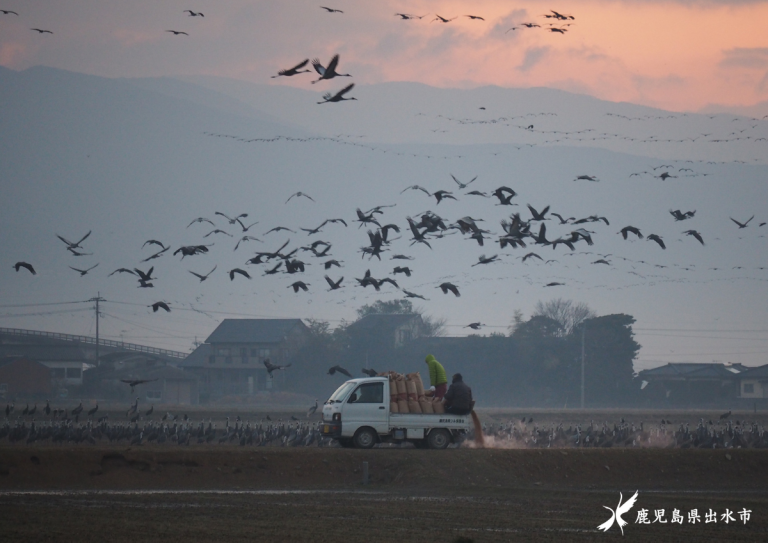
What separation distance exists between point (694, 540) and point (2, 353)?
11497 cm

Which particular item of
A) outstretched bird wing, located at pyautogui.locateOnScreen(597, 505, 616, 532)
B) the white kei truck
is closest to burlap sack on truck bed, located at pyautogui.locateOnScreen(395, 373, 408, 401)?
the white kei truck

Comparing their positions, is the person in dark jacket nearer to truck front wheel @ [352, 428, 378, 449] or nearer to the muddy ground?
the muddy ground

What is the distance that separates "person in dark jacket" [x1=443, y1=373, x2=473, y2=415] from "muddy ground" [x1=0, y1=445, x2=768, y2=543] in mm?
1515

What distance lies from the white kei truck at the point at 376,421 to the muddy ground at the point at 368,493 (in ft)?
2.77

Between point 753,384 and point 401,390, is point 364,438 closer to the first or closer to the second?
point 401,390

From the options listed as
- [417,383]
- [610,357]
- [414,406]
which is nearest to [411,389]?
[417,383]

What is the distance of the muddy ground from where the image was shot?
58.2 feet

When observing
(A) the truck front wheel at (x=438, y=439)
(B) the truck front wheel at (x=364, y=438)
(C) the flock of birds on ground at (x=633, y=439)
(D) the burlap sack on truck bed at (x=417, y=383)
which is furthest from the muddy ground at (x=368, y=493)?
(C) the flock of birds on ground at (x=633, y=439)

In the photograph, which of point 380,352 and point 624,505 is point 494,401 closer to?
point 380,352

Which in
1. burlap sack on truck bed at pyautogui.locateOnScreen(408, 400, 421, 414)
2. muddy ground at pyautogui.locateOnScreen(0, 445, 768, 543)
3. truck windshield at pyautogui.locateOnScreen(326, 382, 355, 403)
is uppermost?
truck windshield at pyautogui.locateOnScreen(326, 382, 355, 403)

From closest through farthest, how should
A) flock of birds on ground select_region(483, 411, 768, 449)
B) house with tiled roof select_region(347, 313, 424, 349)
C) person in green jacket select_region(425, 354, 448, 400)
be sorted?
person in green jacket select_region(425, 354, 448, 400)
flock of birds on ground select_region(483, 411, 768, 449)
house with tiled roof select_region(347, 313, 424, 349)

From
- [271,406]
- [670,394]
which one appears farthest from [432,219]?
[670,394]

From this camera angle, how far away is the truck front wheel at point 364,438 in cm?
2783

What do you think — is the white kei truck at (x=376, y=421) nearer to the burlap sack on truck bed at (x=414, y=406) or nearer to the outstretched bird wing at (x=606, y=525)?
the burlap sack on truck bed at (x=414, y=406)
